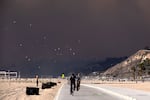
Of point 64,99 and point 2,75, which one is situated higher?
point 2,75

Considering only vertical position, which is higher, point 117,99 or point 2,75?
point 2,75

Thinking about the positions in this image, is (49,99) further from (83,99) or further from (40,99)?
(83,99)

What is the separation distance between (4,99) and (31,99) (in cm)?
489

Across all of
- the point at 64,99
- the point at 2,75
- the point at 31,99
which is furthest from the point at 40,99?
the point at 2,75

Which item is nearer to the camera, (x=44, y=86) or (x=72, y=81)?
(x=72, y=81)

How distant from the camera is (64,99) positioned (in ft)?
112

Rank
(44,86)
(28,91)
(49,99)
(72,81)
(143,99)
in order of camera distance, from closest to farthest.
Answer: (143,99)
(49,99)
(72,81)
(28,91)
(44,86)

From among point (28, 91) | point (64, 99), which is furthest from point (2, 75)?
point (64, 99)

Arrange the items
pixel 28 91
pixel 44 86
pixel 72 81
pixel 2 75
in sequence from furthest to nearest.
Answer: pixel 2 75
pixel 44 86
pixel 28 91
pixel 72 81

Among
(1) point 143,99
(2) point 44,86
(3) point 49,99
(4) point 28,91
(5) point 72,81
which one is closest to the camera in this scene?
(1) point 143,99

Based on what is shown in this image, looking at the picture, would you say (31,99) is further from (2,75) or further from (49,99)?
(2,75)

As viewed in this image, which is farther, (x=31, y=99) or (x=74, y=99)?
(x=31, y=99)

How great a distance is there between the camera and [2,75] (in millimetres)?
167000

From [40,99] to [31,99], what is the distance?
0.87 metres
